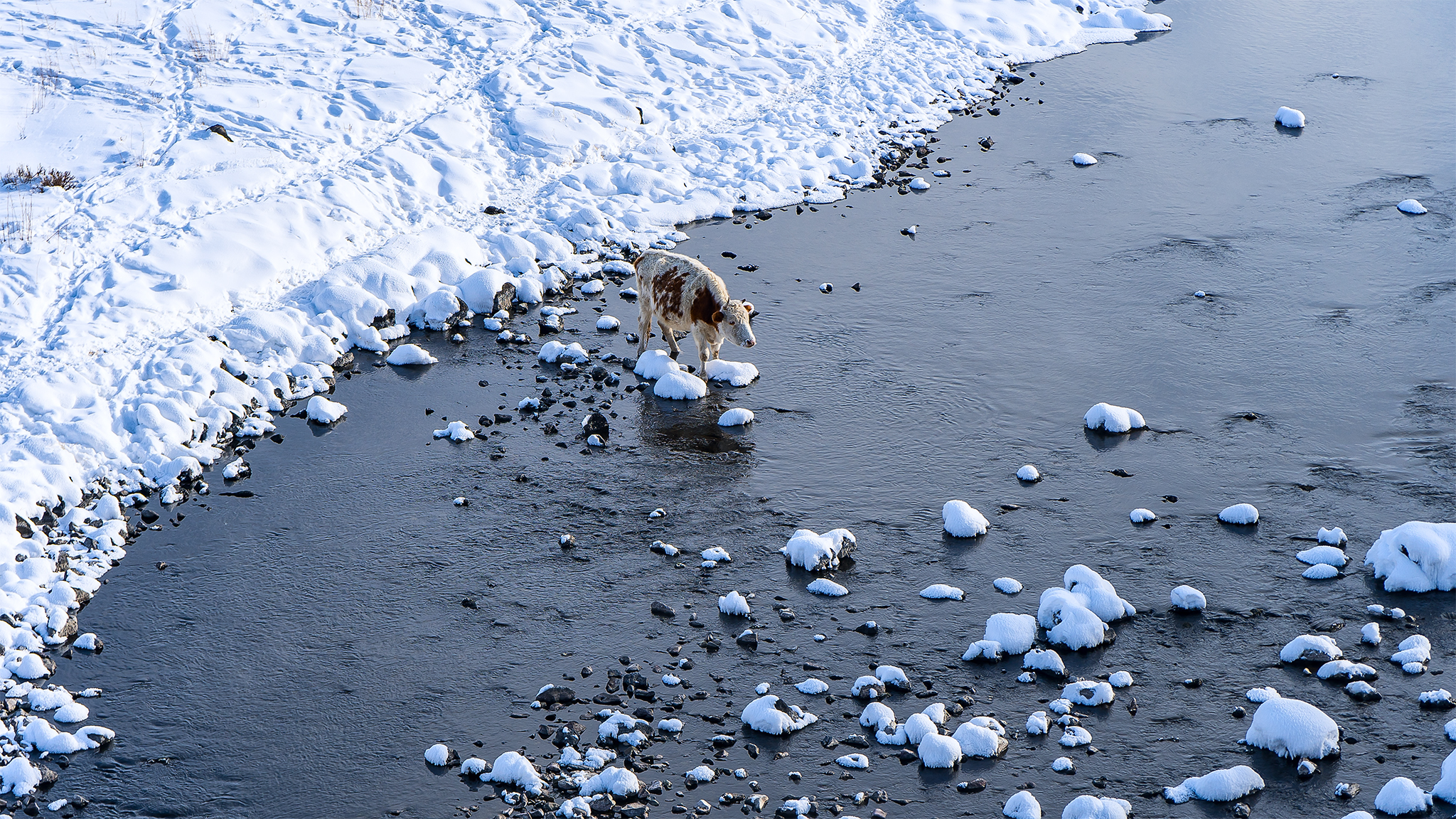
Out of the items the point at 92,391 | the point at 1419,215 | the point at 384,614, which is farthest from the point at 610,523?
the point at 1419,215

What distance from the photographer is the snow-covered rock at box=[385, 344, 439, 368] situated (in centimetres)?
1446

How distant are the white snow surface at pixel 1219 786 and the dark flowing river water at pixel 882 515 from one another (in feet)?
0.25

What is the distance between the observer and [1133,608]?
33.4ft

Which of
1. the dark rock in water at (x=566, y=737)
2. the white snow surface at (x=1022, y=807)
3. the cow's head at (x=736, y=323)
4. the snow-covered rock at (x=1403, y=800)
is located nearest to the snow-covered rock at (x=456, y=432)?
the cow's head at (x=736, y=323)

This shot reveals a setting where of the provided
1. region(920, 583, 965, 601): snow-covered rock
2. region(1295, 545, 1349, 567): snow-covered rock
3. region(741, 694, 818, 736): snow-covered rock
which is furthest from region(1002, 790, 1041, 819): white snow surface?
region(1295, 545, 1349, 567): snow-covered rock

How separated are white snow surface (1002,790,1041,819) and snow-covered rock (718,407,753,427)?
225 inches

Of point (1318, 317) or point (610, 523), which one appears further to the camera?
point (1318, 317)

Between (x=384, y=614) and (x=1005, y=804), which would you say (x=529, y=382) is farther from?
(x=1005, y=804)

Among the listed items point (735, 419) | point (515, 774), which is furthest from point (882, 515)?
point (515, 774)

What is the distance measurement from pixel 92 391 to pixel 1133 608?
10499 millimetres

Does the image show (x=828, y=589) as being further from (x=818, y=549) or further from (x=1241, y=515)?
(x=1241, y=515)

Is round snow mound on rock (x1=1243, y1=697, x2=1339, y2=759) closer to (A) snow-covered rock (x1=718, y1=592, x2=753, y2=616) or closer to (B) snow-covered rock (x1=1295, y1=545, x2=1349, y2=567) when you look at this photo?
(B) snow-covered rock (x1=1295, y1=545, x2=1349, y2=567)

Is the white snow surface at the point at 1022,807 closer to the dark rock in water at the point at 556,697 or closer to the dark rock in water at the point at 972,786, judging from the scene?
the dark rock in water at the point at 972,786

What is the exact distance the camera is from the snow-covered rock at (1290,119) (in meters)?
20.9
